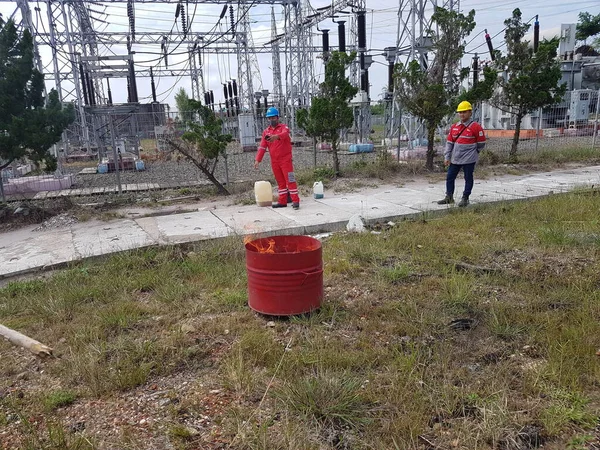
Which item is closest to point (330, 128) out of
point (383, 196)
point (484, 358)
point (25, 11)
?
point (383, 196)

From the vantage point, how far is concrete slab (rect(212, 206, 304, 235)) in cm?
646

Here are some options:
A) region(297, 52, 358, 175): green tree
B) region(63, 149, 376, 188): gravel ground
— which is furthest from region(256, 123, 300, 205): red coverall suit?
region(63, 149, 376, 188): gravel ground

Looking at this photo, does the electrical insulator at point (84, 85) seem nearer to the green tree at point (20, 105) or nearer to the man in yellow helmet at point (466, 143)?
the green tree at point (20, 105)

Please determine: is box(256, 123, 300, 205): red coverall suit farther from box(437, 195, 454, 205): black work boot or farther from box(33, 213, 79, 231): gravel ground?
box(33, 213, 79, 231): gravel ground

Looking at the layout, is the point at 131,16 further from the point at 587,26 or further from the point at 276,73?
the point at 587,26

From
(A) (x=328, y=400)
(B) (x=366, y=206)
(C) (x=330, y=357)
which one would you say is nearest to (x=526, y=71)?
(B) (x=366, y=206)

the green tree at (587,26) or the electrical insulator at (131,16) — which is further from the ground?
the green tree at (587,26)

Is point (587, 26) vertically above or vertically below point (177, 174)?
above

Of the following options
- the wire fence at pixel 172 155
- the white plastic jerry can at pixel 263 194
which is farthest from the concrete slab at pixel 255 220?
the wire fence at pixel 172 155

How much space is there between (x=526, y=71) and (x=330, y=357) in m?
11.6

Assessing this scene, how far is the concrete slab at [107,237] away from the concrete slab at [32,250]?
0.14 metres

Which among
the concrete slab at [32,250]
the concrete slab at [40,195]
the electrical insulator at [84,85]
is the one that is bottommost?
the concrete slab at [32,250]

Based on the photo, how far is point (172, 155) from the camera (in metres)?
16.0

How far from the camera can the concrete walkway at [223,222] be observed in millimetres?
5938
